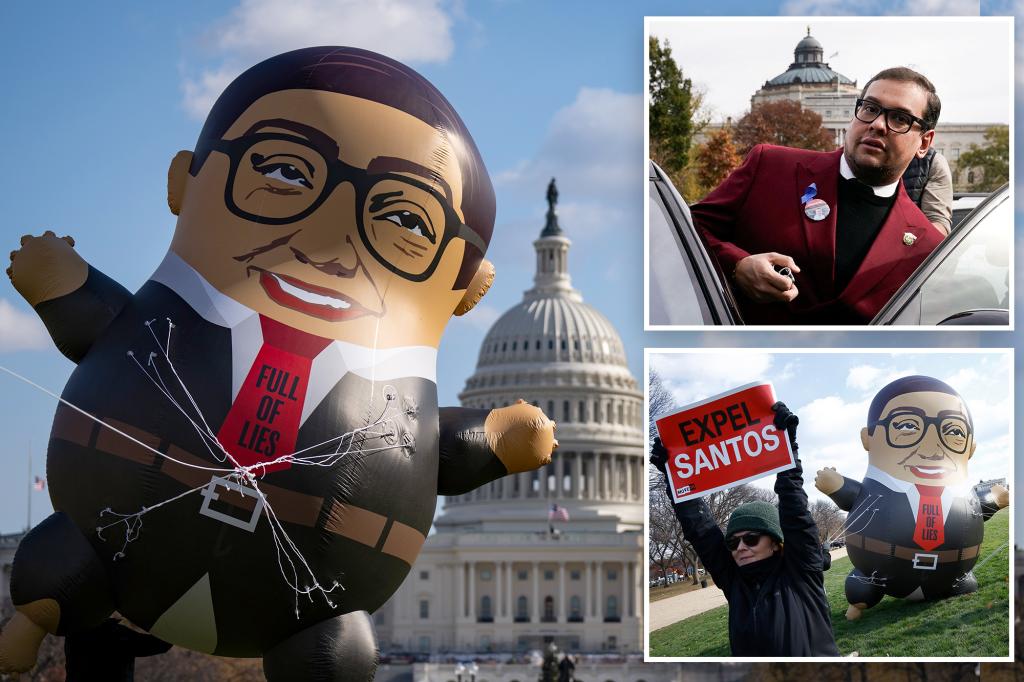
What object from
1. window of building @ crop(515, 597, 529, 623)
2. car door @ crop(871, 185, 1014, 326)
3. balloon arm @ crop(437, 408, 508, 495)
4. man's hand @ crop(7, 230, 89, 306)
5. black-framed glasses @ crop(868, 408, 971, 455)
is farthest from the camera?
window of building @ crop(515, 597, 529, 623)

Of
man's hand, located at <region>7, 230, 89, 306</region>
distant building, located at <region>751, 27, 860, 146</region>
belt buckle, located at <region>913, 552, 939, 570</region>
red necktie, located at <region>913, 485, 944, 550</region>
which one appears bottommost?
belt buckle, located at <region>913, 552, 939, 570</region>

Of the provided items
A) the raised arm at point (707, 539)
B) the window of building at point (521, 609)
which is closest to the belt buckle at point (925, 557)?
the raised arm at point (707, 539)

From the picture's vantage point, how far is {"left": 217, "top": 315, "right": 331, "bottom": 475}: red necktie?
10.4m

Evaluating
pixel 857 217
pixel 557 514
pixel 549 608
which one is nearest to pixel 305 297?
pixel 857 217

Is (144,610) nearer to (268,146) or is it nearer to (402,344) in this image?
(402,344)

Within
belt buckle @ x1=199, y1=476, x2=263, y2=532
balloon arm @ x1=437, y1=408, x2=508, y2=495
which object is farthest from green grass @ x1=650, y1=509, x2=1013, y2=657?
belt buckle @ x1=199, y1=476, x2=263, y2=532

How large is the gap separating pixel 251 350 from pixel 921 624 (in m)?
14.8

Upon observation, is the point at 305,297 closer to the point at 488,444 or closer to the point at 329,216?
the point at 329,216

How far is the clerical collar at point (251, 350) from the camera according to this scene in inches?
415

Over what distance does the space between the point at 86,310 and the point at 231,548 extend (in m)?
1.83

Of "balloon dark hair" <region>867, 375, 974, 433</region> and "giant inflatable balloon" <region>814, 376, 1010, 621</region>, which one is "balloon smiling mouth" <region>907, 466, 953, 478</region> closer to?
"giant inflatable balloon" <region>814, 376, 1010, 621</region>

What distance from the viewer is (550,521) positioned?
99.9m

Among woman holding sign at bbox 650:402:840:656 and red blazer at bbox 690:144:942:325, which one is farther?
red blazer at bbox 690:144:942:325

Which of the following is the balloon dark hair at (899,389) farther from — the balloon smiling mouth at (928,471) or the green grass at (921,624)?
the green grass at (921,624)
